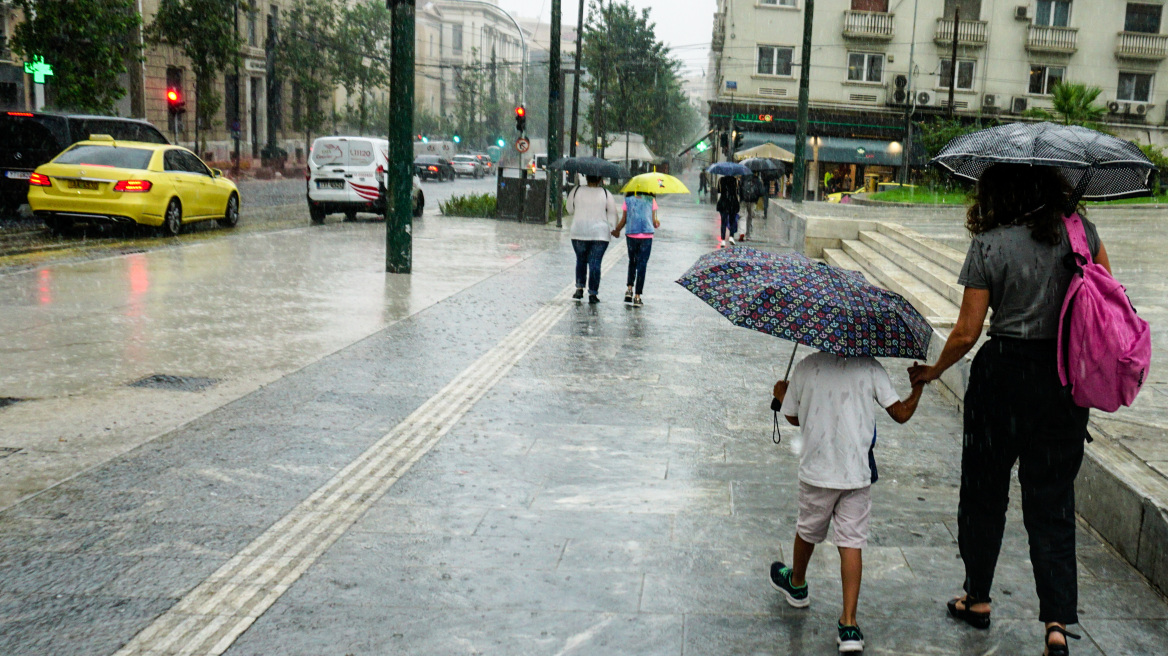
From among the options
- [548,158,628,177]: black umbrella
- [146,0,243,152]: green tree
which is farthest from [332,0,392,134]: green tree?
[548,158,628,177]: black umbrella

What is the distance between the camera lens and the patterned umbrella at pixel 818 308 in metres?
3.70

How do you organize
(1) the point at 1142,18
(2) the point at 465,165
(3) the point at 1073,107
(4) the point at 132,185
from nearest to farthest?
(4) the point at 132,185 < (3) the point at 1073,107 < (1) the point at 1142,18 < (2) the point at 465,165

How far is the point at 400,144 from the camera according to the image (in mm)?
13914

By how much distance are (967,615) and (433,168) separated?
49.5 metres

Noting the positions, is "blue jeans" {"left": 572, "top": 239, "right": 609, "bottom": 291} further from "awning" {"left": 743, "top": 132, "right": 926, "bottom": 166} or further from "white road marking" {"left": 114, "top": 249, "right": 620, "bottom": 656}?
"awning" {"left": 743, "top": 132, "right": 926, "bottom": 166}

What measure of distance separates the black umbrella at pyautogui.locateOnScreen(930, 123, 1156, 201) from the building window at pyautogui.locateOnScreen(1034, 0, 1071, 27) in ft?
159

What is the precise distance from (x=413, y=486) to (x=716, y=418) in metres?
2.36

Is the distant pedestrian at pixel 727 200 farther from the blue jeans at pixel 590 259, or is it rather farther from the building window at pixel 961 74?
the building window at pixel 961 74

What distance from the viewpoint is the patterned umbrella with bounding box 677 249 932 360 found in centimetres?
370

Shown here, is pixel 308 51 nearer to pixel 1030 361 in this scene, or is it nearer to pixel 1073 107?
pixel 1073 107

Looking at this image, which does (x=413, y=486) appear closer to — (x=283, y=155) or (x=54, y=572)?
(x=54, y=572)

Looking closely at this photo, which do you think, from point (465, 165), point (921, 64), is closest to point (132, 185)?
point (921, 64)

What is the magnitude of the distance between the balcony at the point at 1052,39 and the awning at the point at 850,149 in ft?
22.2

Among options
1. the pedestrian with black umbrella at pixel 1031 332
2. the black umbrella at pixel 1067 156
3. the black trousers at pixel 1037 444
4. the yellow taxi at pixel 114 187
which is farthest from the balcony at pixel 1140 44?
the black trousers at pixel 1037 444
